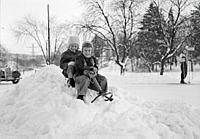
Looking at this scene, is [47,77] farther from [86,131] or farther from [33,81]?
[86,131]

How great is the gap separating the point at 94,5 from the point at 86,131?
74.2 feet

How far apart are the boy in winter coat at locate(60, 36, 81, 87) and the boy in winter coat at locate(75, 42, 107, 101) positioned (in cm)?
18

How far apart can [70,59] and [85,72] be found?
98cm

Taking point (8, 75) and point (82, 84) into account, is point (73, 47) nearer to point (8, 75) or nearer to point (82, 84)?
point (82, 84)

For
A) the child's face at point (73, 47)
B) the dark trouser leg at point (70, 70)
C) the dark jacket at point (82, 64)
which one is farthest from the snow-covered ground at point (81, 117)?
the child's face at point (73, 47)

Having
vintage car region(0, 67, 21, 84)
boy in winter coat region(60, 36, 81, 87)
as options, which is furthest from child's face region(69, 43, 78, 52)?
vintage car region(0, 67, 21, 84)

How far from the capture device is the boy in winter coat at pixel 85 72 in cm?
496

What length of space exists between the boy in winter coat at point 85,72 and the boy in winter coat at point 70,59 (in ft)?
0.58

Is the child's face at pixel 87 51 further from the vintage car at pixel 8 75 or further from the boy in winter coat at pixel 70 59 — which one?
the vintage car at pixel 8 75

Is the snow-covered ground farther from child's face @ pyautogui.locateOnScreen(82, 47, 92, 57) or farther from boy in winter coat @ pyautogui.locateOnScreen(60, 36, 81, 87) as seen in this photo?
child's face @ pyautogui.locateOnScreen(82, 47, 92, 57)

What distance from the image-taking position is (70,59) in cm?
586

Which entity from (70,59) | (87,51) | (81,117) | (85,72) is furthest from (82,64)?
(81,117)

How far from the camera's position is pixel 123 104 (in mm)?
5160

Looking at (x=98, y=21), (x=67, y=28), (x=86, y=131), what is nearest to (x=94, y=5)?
(x=98, y=21)
